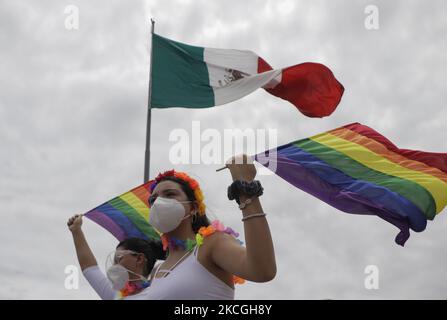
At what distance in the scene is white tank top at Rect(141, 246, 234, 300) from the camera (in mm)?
2584

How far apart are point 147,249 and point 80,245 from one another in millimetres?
576

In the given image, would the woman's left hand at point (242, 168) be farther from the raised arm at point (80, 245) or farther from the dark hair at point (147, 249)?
the raised arm at point (80, 245)

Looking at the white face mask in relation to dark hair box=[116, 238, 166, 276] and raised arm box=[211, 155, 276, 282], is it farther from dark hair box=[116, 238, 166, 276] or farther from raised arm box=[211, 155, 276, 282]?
dark hair box=[116, 238, 166, 276]

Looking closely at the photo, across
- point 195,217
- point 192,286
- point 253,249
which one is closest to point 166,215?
point 195,217

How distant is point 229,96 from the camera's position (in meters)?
6.39

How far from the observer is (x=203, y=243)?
277 centimetres

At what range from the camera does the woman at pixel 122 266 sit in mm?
3807

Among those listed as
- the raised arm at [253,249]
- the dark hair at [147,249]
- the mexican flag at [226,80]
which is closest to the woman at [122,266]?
the dark hair at [147,249]

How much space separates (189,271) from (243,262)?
48cm

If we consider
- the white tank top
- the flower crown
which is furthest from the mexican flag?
the white tank top

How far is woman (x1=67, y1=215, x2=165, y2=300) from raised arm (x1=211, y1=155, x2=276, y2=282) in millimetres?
1564

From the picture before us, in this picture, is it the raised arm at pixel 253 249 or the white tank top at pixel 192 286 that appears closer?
the raised arm at pixel 253 249

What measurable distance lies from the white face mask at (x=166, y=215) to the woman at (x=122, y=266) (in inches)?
31.9
